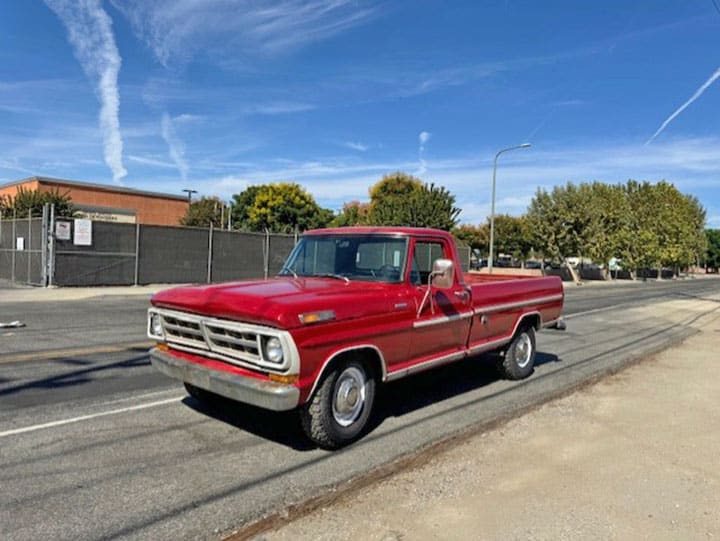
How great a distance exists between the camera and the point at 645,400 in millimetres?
6812

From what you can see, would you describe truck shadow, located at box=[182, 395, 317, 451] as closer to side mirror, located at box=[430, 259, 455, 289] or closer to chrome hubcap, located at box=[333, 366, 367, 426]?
chrome hubcap, located at box=[333, 366, 367, 426]

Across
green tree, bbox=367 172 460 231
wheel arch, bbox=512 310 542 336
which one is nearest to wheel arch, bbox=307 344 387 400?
wheel arch, bbox=512 310 542 336

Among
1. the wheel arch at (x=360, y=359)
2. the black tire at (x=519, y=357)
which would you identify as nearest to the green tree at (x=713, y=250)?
the black tire at (x=519, y=357)

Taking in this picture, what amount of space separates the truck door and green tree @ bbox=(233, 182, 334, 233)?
58.8 metres

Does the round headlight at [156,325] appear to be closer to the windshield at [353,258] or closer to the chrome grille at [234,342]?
the chrome grille at [234,342]

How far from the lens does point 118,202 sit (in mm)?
81125

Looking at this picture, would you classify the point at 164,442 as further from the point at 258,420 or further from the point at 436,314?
the point at 436,314

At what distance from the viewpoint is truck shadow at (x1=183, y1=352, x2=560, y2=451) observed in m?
5.13

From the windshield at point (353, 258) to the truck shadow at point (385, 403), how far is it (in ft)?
4.65

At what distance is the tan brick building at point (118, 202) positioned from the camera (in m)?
74.7

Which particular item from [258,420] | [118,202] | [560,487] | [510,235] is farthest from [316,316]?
[118,202]

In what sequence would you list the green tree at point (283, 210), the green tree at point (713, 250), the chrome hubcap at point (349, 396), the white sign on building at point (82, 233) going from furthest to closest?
the green tree at point (713, 250) < the green tree at point (283, 210) < the white sign on building at point (82, 233) < the chrome hubcap at point (349, 396)

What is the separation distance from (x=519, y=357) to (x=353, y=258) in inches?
126

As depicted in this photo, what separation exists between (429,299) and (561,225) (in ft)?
141
